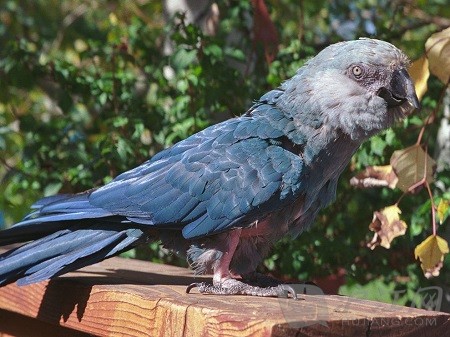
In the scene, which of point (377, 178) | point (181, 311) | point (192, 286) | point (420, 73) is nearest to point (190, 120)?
point (377, 178)

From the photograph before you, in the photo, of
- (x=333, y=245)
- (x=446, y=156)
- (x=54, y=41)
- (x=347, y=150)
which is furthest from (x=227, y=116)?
(x=54, y=41)

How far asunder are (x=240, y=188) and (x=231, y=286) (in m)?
0.22

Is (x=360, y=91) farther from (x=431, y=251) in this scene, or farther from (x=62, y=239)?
A: (x=62, y=239)

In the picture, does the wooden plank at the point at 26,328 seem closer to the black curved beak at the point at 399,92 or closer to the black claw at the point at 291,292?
the black claw at the point at 291,292

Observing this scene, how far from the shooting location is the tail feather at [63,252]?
1.76m

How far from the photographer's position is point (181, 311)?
149 cm

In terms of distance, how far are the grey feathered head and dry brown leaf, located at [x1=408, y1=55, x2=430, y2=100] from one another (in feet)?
1.03

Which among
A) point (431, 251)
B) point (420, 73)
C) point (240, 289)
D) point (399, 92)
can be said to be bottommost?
point (431, 251)

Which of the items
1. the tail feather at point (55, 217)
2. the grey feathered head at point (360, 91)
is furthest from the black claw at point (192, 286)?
the grey feathered head at point (360, 91)

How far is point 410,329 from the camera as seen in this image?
1479 millimetres

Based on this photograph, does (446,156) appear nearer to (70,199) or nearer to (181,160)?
(181,160)

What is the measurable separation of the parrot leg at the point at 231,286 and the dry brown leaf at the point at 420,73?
2.35 ft

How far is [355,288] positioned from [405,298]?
338mm

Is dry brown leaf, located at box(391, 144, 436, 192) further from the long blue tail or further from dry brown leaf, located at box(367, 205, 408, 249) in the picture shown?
the long blue tail
